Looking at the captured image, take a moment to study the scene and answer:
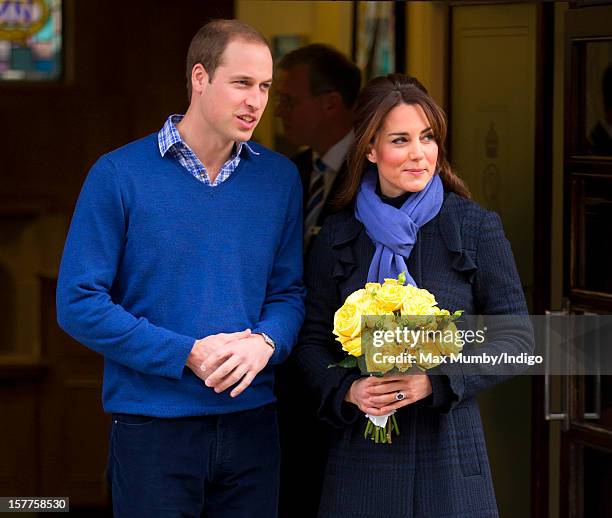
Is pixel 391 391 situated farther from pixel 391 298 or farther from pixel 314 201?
pixel 314 201

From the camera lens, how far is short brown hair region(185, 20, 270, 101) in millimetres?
2932

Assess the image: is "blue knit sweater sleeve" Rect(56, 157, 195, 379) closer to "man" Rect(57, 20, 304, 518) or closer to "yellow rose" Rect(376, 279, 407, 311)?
"man" Rect(57, 20, 304, 518)

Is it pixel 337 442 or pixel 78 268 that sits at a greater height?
pixel 78 268

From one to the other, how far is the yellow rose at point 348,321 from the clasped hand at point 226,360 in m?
0.23

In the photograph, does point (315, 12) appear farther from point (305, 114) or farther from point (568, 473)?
point (568, 473)

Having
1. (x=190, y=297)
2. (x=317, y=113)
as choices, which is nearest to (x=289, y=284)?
(x=190, y=297)

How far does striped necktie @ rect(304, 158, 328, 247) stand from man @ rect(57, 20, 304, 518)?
3.58 ft

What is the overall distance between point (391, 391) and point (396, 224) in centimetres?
41

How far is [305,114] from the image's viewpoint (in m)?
4.17

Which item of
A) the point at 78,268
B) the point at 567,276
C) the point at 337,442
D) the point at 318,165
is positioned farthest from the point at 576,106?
the point at 78,268

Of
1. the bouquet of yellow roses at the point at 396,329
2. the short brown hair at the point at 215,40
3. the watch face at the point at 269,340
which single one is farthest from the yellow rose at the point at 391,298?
the short brown hair at the point at 215,40

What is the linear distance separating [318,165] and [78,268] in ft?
4.83

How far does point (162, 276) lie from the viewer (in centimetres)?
289

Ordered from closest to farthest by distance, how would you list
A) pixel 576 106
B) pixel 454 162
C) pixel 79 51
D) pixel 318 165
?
pixel 576 106
pixel 318 165
pixel 454 162
pixel 79 51
